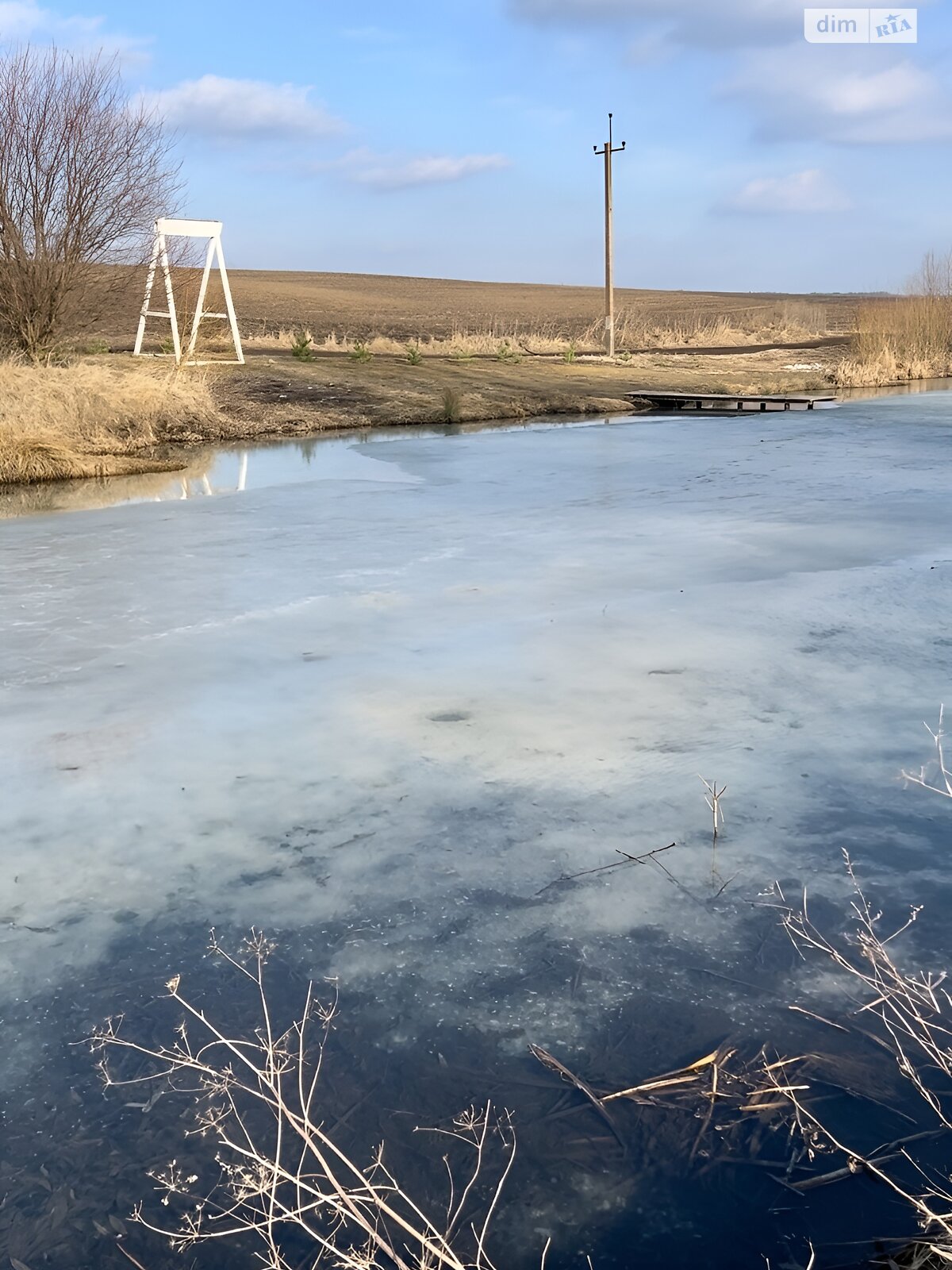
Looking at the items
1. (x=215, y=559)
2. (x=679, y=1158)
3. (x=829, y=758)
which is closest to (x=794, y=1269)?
(x=679, y=1158)

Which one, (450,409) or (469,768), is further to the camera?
(450,409)

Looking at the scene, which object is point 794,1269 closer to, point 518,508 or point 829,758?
point 829,758

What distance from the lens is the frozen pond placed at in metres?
2.75

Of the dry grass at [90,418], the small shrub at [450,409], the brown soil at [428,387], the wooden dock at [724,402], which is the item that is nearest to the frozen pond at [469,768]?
the dry grass at [90,418]

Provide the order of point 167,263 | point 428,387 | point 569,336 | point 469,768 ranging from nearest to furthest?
1. point 469,768
2. point 167,263
3. point 428,387
4. point 569,336

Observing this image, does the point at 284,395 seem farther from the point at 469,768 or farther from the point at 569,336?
the point at 569,336

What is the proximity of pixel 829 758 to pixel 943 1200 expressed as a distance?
202 cm

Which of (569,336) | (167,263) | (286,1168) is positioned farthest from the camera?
(569,336)

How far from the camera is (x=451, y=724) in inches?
173

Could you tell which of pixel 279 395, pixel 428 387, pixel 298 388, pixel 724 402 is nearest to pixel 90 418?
pixel 279 395

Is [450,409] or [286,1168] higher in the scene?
[450,409]

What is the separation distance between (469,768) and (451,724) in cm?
42

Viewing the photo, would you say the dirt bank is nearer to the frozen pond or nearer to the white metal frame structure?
the white metal frame structure

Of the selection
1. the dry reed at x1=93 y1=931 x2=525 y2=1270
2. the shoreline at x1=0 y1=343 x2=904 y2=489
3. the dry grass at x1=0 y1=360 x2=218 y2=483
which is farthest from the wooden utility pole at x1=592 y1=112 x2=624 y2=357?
the dry reed at x1=93 y1=931 x2=525 y2=1270
